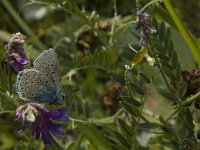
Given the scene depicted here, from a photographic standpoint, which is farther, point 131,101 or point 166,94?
point 166,94

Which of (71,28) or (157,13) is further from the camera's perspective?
(71,28)

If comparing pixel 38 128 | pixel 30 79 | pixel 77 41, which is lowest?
pixel 38 128

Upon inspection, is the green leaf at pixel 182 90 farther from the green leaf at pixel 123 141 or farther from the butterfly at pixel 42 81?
the butterfly at pixel 42 81

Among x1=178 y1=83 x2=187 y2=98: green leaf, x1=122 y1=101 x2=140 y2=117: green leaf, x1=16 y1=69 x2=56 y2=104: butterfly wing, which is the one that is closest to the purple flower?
x1=16 y1=69 x2=56 y2=104: butterfly wing

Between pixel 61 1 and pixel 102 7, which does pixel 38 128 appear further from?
pixel 102 7

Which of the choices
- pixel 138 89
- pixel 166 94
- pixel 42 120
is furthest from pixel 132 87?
pixel 42 120

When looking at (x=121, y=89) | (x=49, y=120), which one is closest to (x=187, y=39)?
(x=121, y=89)

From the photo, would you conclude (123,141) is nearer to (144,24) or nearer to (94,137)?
(94,137)

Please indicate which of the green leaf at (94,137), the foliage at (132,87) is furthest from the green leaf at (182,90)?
the green leaf at (94,137)
